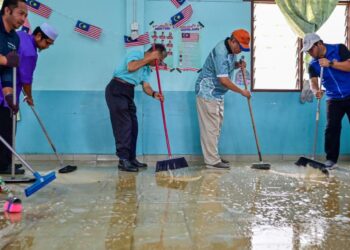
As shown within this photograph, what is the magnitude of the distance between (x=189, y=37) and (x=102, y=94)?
1.14m

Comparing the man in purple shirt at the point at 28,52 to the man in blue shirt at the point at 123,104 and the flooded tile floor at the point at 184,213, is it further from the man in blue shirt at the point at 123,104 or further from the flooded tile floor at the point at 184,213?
the man in blue shirt at the point at 123,104

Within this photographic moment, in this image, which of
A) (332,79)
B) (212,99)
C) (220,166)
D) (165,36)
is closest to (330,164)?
(332,79)

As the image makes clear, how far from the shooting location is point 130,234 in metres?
1.93

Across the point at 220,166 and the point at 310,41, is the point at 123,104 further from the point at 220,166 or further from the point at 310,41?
the point at 310,41

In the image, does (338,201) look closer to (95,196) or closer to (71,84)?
(95,196)

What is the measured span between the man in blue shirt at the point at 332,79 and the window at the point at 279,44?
26.1 inches

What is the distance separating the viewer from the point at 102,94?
4605 millimetres

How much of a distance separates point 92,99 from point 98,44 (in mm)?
601

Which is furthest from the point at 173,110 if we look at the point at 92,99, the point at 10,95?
the point at 10,95

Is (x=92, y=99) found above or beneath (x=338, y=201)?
above

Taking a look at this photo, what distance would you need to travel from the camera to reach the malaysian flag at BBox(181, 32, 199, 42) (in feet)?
15.0

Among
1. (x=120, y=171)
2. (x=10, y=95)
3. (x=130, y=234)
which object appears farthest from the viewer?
(x=120, y=171)

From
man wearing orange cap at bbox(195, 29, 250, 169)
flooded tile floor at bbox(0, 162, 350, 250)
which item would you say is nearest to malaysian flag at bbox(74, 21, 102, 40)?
man wearing orange cap at bbox(195, 29, 250, 169)

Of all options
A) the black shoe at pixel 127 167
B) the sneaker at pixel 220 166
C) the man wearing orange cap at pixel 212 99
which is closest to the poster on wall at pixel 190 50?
the man wearing orange cap at pixel 212 99
